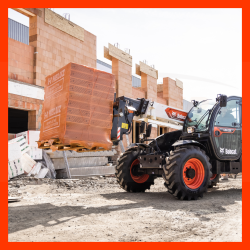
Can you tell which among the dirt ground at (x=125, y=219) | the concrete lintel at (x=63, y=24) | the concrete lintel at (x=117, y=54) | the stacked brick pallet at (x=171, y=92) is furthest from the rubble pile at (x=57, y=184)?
the stacked brick pallet at (x=171, y=92)

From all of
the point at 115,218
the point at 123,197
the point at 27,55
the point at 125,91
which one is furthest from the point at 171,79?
the point at 115,218

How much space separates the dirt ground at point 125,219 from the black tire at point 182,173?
0.82 ft

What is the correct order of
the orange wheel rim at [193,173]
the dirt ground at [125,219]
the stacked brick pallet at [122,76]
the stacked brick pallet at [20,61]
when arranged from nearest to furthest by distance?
the dirt ground at [125,219] → the orange wheel rim at [193,173] → the stacked brick pallet at [20,61] → the stacked brick pallet at [122,76]

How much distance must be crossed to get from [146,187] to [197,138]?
1958mm

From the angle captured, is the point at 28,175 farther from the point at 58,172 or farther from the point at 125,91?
the point at 125,91

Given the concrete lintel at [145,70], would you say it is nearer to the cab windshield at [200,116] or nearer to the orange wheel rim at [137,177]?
the cab windshield at [200,116]

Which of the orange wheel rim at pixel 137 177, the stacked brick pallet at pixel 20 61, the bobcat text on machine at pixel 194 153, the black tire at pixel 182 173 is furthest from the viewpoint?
the stacked brick pallet at pixel 20 61

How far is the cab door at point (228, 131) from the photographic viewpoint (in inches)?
298

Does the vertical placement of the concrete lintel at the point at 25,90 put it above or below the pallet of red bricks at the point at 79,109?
above

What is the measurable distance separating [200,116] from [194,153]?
1.53m

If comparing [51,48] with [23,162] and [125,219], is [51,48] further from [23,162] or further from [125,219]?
[125,219]

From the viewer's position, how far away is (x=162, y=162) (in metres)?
6.97

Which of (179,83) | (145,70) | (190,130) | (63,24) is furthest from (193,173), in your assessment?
(179,83)

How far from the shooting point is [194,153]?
675cm
